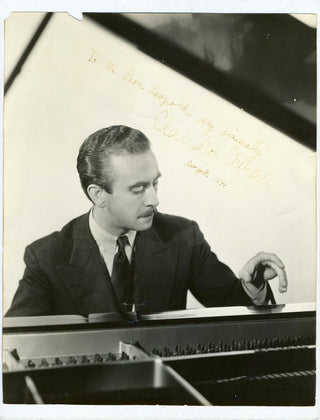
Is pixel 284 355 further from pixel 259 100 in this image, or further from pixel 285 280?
pixel 259 100

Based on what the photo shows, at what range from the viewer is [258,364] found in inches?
26.0

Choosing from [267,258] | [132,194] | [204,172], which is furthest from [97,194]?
[267,258]

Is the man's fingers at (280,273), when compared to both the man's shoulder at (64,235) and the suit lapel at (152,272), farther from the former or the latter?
the man's shoulder at (64,235)

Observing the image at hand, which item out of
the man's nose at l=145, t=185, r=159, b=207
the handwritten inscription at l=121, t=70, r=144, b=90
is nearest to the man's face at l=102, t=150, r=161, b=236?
the man's nose at l=145, t=185, r=159, b=207

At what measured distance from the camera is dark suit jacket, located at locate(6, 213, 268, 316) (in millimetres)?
667

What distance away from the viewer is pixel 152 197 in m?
0.68

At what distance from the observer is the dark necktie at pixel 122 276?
671 millimetres

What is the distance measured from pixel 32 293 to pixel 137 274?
0.51 ft

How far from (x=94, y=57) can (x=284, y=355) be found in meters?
0.52

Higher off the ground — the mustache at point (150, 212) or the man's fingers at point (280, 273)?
the mustache at point (150, 212)

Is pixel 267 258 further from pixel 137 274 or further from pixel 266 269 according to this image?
pixel 137 274

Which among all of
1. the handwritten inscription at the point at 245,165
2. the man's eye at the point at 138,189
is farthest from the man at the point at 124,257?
the handwritten inscription at the point at 245,165

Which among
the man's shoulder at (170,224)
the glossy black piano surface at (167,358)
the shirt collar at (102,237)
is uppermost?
the man's shoulder at (170,224)

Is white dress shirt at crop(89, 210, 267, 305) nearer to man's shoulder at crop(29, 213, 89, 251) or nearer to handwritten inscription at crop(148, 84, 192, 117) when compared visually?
man's shoulder at crop(29, 213, 89, 251)
